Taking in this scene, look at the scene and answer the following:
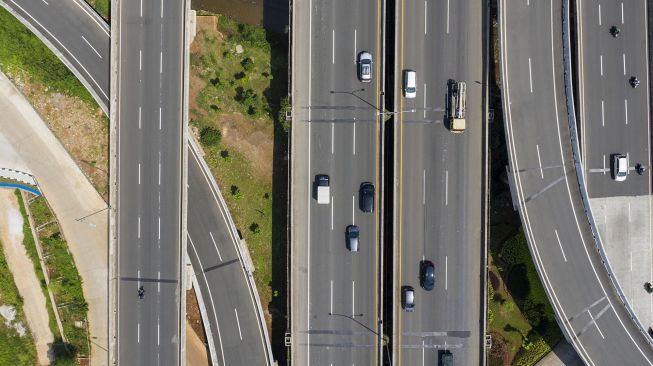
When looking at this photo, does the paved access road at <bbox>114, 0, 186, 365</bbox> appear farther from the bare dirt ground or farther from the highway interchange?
the bare dirt ground

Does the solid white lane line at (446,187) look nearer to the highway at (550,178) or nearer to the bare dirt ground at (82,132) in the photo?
the highway at (550,178)

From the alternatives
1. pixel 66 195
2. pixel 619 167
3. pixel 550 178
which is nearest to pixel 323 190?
pixel 550 178

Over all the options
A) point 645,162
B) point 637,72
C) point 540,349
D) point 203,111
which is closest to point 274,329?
point 203,111

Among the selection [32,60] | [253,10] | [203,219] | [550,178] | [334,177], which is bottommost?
[203,219]

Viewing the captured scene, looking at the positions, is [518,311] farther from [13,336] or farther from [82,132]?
[13,336]

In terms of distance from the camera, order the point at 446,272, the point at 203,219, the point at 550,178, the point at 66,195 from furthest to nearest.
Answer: the point at 66,195 < the point at 203,219 < the point at 446,272 < the point at 550,178

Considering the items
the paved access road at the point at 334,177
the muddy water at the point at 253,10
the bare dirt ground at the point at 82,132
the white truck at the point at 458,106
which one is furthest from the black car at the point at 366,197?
the bare dirt ground at the point at 82,132

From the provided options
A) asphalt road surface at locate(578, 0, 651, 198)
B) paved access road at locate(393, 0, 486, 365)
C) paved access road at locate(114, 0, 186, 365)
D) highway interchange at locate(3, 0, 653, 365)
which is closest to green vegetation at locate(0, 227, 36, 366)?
paved access road at locate(114, 0, 186, 365)
